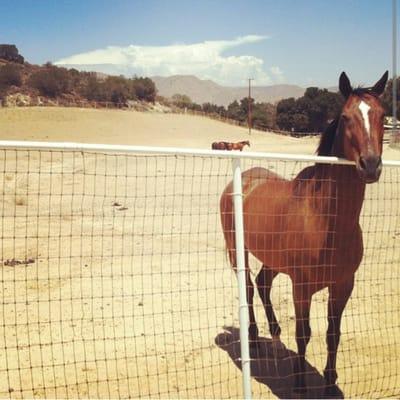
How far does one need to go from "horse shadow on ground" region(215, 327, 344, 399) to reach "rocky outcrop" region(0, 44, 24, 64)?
336 ft

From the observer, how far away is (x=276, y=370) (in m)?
5.02

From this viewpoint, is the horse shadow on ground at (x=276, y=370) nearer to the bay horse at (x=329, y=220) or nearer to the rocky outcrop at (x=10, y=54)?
the bay horse at (x=329, y=220)

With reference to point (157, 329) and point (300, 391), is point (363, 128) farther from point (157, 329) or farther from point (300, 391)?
point (157, 329)

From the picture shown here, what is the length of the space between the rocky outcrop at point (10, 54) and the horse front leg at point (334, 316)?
339ft

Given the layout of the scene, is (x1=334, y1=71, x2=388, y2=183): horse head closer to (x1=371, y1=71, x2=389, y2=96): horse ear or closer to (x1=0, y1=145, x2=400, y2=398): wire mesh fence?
(x1=371, y1=71, x2=389, y2=96): horse ear

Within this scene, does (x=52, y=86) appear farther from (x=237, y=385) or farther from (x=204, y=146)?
(x=237, y=385)

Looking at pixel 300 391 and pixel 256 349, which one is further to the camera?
pixel 256 349

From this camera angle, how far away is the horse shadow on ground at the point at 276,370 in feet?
14.9

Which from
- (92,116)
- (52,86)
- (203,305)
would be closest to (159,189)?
(203,305)

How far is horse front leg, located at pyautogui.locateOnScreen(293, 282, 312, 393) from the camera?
14.4 feet

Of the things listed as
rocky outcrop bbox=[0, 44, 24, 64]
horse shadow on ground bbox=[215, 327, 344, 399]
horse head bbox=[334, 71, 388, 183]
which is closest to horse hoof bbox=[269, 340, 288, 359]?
horse shadow on ground bbox=[215, 327, 344, 399]

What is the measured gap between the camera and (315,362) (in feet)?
16.9

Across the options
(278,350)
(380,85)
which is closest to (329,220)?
(380,85)

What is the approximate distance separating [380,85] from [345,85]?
29 centimetres
